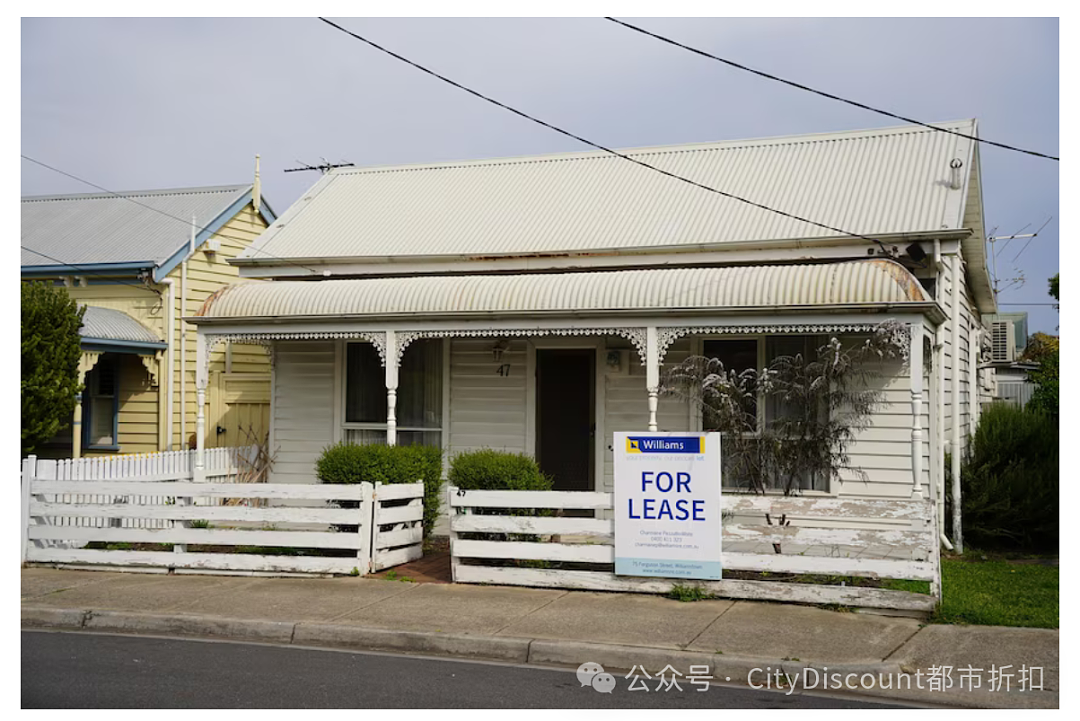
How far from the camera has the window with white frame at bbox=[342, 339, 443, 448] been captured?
15.7m

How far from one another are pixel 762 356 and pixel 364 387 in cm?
603

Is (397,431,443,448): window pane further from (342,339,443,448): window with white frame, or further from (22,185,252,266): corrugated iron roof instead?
(22,185,252,266): corrugated iron roof

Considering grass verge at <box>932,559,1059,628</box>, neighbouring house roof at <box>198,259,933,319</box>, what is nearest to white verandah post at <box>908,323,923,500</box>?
neighbouring house roof at <box>198,259,933,319</box>

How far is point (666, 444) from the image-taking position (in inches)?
415

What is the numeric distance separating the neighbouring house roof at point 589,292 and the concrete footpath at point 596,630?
12.5 feet

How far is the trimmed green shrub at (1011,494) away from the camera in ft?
46.2

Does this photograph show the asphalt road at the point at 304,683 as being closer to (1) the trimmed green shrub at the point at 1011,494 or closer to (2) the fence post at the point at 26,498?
(2) the fence post at the point at 26,498

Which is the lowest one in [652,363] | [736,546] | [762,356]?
[736,546]

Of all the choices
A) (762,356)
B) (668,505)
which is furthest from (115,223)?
(668,505)

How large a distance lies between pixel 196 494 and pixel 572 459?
5423 millimetres

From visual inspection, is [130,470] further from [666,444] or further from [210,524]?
[666,444]

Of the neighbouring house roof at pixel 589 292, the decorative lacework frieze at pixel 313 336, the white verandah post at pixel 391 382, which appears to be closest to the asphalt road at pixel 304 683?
the white verandah post at pixel 391 382

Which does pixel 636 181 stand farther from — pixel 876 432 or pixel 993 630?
pixel 993 630

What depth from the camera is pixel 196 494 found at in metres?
12.1
